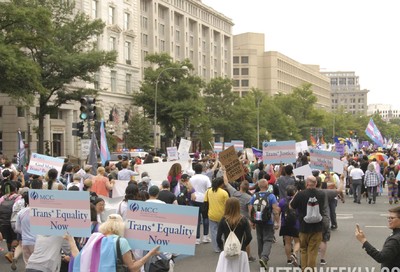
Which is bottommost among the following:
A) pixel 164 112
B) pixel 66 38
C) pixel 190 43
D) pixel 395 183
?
pixel 395 183

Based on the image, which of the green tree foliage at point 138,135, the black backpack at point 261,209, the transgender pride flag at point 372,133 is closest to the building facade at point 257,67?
the green tree foliage at point 138,135

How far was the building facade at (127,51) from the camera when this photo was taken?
4797 cm

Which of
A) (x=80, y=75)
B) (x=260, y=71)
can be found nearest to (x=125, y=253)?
(x=80, y=75)

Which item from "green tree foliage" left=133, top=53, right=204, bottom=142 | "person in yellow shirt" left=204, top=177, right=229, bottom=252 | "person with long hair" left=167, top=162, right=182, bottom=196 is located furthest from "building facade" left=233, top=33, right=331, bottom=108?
"person in yellow shirt" left=204, top=177, right=229, bottom=252

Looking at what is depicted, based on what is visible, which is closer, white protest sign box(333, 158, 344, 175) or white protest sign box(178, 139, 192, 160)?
white protest sign box(333, 158, 344, 175)

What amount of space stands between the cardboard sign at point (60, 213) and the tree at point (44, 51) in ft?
90.0

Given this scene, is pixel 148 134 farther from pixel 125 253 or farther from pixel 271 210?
pixel 125 253

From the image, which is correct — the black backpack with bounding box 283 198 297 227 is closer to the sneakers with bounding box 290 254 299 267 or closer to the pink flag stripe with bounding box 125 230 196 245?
the sneakers with bounding box 290 254 299 267

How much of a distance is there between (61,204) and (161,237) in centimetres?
153

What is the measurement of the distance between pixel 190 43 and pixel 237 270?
8465cm

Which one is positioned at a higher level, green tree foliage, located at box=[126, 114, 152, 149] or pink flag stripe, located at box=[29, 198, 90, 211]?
green tree foliage, located at box=[126, 114, 152, 149]

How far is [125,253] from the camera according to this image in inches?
254

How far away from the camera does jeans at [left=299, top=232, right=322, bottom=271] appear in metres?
10.6

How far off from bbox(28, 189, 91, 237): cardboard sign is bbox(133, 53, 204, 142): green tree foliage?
52.7 m
